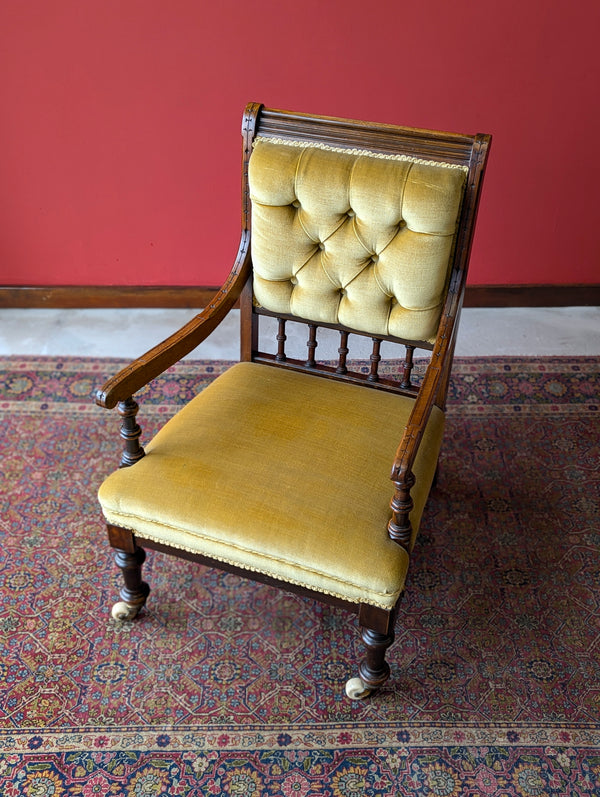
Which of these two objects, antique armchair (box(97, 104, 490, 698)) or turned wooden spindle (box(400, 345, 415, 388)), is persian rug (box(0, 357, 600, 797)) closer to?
antique armchair (box(97, 104, 490, 698))

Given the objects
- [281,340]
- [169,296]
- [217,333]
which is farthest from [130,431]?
[169,296]

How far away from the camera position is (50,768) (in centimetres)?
153

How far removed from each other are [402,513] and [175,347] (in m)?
0.60

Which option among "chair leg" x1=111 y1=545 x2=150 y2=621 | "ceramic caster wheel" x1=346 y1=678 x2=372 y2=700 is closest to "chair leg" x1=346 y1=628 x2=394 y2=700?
"ceramic caster wheel" x1=346 y1=678 x2=372 y2=700

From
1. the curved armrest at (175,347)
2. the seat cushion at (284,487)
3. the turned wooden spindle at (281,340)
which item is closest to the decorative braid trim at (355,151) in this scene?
the curved armrest at (175,347)

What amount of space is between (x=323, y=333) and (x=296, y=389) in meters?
1.11

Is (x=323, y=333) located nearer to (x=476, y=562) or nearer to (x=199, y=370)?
(x=199, y=370)

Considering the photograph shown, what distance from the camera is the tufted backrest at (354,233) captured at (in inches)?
60.5

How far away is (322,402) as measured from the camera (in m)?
1.72

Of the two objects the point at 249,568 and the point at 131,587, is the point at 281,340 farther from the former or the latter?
the point at 131,587

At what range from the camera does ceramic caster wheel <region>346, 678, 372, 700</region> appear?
1.64 meters

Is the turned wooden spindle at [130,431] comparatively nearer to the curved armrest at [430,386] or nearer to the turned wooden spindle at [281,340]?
the turned wooden spindle at [281,340]

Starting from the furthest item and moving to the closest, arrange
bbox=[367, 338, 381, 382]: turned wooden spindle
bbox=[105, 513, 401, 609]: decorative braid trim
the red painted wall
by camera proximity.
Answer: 1. the red painted wall
2. bbox=[367, 338, 381, 382]: turned wooden spindle
3. bbox=[105, 513, 401, 609]: decorative braid trim

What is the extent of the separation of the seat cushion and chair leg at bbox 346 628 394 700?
13cm
